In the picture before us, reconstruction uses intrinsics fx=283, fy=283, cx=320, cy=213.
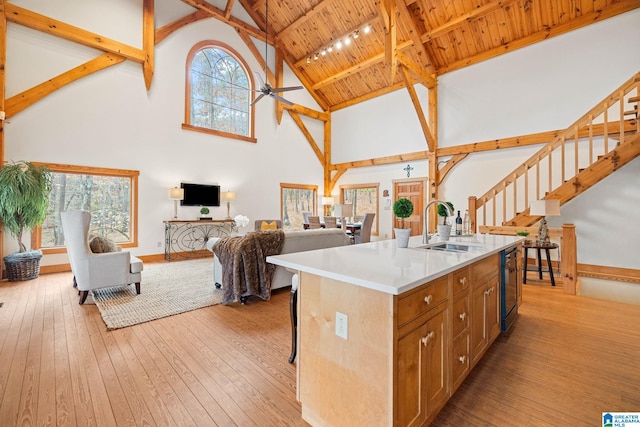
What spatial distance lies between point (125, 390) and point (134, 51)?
6342 mm

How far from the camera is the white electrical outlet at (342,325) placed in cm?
135

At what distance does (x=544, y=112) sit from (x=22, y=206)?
9237 millimetres

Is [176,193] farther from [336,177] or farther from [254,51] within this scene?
[336,177]

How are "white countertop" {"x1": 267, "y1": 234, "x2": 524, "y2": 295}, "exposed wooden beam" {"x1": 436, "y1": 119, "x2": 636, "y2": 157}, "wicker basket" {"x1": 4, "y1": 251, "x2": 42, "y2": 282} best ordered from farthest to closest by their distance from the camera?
"exposed wooden beam" {"x1": 436, "y1": 119, "x2": 636, "y2": 157}, "wicker basket" {"x1": 4, "y1": 251, "x2": 42, "y2": 282}, "white countertop" {"x1": 267, "y1": 234, "x2": 524, "y2": 295}

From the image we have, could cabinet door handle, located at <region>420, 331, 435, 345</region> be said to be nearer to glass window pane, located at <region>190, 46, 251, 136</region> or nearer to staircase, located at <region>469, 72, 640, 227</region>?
staircase, located at <region>469, 72, 640, 227</region>

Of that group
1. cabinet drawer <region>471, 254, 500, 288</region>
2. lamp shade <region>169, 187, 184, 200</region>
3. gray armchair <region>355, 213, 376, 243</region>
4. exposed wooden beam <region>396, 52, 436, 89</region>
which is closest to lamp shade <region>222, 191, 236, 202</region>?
lamp shade <region>169, 187, 184, 200</region>

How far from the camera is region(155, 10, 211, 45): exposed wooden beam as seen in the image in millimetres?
6086

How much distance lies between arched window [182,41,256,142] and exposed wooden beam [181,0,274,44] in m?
0.61

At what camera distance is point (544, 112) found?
5691 mm

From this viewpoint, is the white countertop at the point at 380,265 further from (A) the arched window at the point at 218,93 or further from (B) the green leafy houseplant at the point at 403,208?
(A) the arched window at the point at 218,93

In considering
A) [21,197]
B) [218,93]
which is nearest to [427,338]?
[21,197]

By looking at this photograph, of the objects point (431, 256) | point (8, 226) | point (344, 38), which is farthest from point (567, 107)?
point (8, 226)

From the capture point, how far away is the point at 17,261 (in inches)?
167

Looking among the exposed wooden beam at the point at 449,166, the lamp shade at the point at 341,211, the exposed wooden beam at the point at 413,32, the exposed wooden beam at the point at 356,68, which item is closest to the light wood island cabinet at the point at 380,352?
the lamp shade at the point at 341,211
